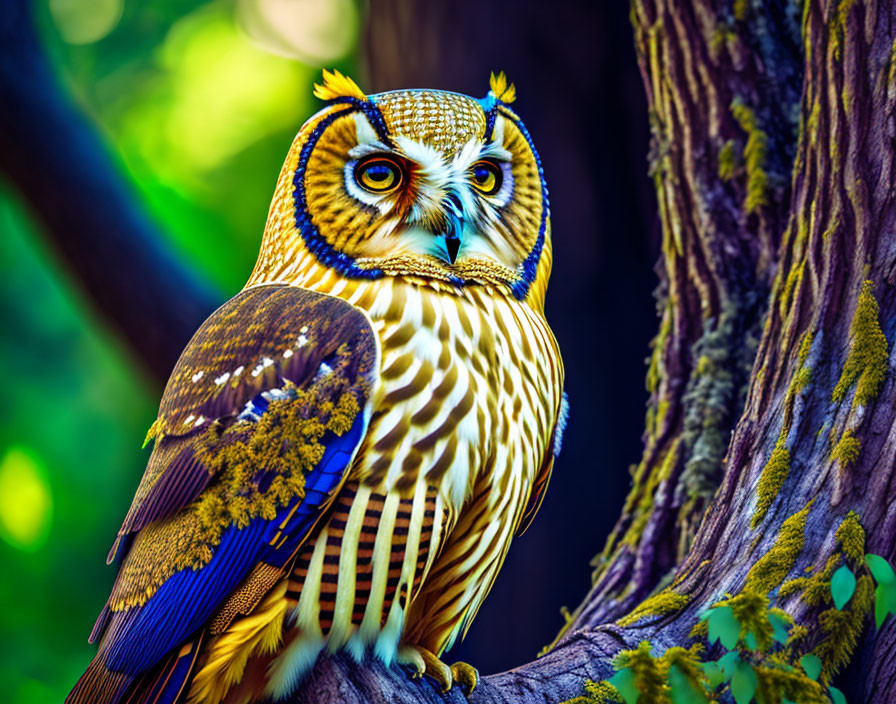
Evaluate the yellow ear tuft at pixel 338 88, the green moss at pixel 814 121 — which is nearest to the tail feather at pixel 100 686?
the yellow ear tuft at pixel 338 88

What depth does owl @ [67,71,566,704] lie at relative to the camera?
1.52 m

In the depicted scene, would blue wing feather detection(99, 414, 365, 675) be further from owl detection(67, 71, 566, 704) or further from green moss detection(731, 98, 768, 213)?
green moss detection(731, 98, 768, 213)

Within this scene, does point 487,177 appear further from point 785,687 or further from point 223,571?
point 785,687

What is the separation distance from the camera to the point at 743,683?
Answer: 151 cm

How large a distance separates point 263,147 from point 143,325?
8.34ft

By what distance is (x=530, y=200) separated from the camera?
189cm

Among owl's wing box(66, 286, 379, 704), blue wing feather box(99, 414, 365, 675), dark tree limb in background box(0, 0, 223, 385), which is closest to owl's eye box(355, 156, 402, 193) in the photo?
owl's wing box(66, 286, 379, 704)

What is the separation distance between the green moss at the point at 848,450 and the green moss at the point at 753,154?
105cm

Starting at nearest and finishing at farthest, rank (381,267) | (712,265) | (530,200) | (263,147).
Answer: (381,267) < (530,200) < (712,265) < (263,147)

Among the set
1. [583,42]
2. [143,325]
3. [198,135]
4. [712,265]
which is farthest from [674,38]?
[198,135]

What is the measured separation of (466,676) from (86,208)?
2.18 m

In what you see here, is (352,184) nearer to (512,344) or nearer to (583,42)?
(512,344)

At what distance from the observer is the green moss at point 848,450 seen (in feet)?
5.73

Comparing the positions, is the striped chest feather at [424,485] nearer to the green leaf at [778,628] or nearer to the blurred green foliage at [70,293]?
the green leaf at [778,628]
